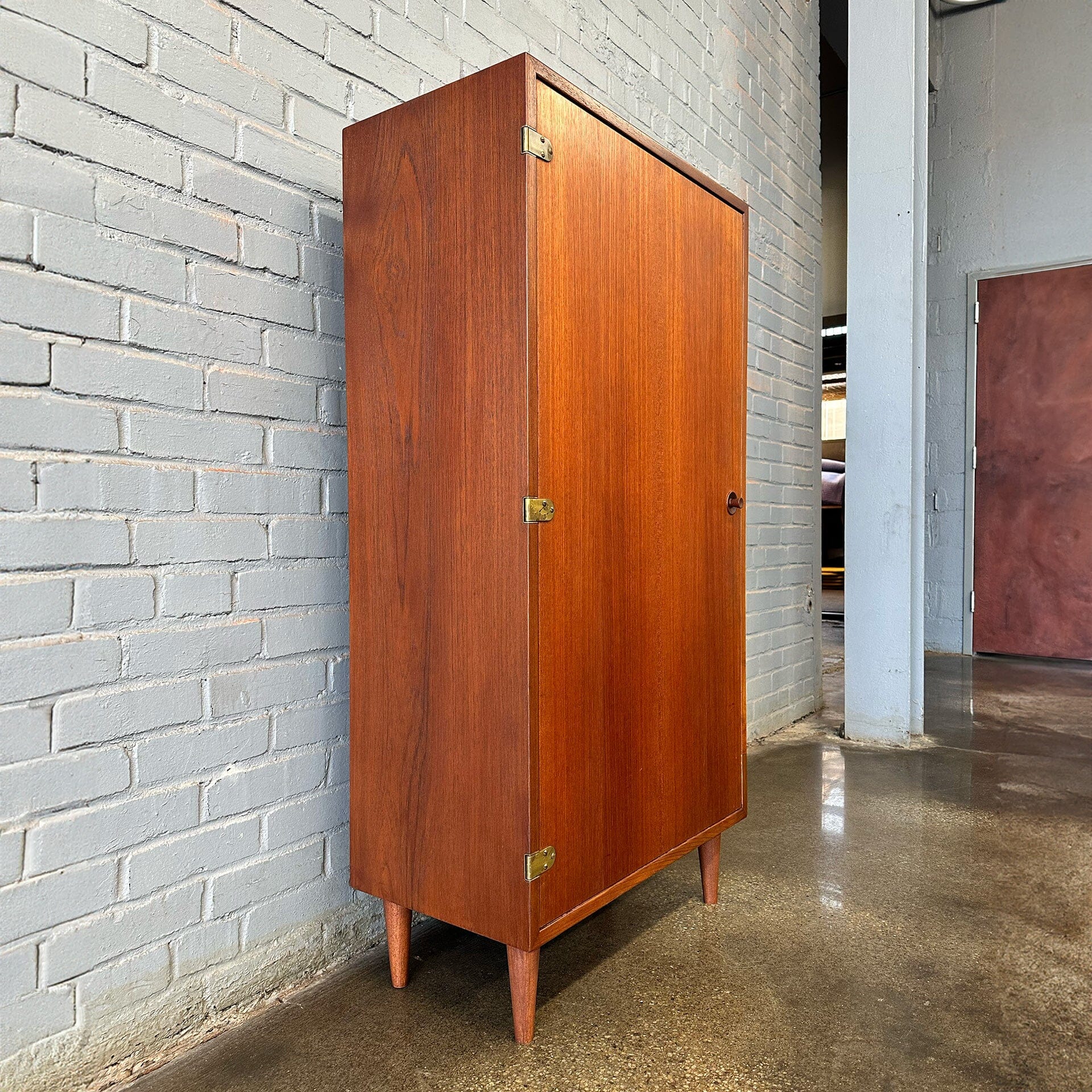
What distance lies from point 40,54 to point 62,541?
70 cm

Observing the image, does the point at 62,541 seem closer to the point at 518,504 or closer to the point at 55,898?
the point at 55,898

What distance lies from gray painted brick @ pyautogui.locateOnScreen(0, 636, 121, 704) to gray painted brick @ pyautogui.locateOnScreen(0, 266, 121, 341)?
462 mm

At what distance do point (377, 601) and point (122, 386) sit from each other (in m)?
0.54

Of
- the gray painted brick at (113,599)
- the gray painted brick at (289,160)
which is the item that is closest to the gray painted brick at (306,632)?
the gray painted brick at (113,599)

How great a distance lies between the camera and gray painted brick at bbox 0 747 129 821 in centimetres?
123

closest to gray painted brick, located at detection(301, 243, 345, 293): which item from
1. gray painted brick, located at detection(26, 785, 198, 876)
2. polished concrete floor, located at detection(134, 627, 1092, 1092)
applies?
gray painted brick, located at detection(26, 785, 198, 876)

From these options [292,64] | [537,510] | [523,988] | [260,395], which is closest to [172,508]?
[260,395]

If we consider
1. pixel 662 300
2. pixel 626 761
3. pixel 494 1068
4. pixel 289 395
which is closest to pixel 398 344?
pixel 289 395

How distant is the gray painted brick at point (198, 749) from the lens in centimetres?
140

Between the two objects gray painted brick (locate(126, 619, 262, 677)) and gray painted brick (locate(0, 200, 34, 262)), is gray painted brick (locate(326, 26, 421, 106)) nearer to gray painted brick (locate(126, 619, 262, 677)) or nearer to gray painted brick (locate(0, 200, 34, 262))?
gray painted brick (locate(0, 200, 34, 262))

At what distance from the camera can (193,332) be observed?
146cm

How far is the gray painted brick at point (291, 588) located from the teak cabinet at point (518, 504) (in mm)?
97

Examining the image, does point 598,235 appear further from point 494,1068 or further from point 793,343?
point 793,343

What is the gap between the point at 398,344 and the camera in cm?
151
